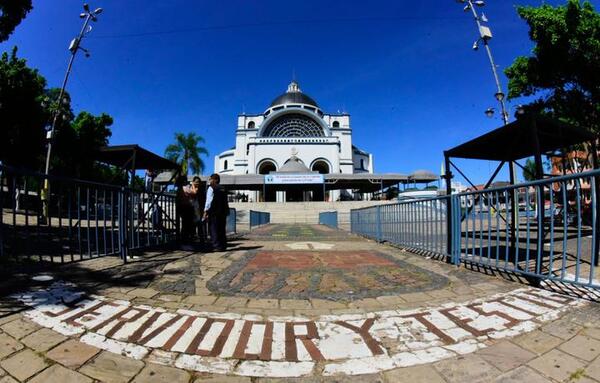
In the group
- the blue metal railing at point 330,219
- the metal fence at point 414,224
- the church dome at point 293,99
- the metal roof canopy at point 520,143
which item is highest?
the church dome at point 293,99

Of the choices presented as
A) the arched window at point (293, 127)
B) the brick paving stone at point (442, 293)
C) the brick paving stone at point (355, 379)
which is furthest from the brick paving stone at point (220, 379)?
the arched window at point (293, 127)

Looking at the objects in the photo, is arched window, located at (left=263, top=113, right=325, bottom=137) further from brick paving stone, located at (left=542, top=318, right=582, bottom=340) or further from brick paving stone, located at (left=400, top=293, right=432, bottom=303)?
Answer: brick paving stone, located at (left=542, top=318, right=582, bottom=340)

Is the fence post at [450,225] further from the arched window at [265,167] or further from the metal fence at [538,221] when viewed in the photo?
the arched window at [265,167]

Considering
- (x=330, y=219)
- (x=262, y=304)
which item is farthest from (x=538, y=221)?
(x=330, y=219)

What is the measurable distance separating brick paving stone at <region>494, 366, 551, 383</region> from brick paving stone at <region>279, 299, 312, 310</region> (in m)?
1.50

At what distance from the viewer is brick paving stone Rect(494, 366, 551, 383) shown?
1.60 meters

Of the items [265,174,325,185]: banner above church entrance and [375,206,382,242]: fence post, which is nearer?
[375,206,382,242]: fence post

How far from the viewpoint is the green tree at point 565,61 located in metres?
10.2

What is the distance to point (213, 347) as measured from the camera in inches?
77.2

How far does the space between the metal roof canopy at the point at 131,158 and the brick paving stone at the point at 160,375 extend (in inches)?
220

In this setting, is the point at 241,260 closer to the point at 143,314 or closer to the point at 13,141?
the point at 143,314

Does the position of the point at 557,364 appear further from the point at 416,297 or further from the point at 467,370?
the point at 416,297

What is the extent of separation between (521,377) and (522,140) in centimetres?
520

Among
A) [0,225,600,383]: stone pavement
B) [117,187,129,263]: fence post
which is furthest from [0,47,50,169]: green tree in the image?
[0,225,600,383]: stone pavement
